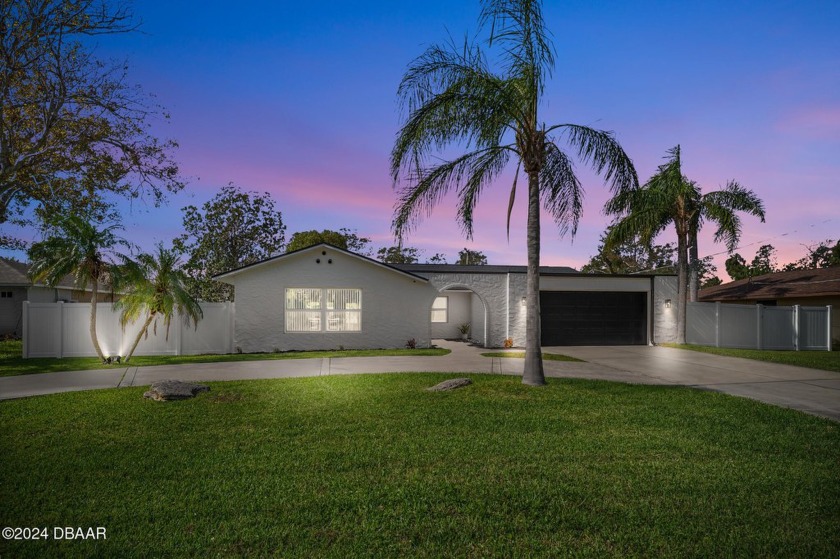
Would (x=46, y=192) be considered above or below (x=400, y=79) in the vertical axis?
below

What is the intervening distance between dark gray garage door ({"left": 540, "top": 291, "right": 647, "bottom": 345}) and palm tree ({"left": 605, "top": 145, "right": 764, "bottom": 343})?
5.16ft

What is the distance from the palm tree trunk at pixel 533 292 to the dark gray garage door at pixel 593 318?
10197 millimetres

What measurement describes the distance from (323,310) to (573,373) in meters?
9.39

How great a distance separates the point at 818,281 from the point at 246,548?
27.9 metres

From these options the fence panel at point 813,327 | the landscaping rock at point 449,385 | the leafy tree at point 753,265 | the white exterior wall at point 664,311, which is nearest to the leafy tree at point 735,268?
the leafy tree at point 753,265

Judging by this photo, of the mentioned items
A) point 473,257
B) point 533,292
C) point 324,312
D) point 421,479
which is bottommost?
point 421,479

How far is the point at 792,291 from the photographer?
21.9 metres

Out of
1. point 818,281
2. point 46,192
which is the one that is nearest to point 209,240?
point 46,192

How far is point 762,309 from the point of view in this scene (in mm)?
18969

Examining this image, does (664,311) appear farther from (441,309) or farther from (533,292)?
(533,292)

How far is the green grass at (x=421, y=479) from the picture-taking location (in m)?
3.24

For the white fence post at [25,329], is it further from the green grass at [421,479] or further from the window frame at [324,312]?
the green grass at [421,479]

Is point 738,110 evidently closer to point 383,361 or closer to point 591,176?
point 591,176

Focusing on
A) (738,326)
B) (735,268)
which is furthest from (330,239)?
(735,268)
